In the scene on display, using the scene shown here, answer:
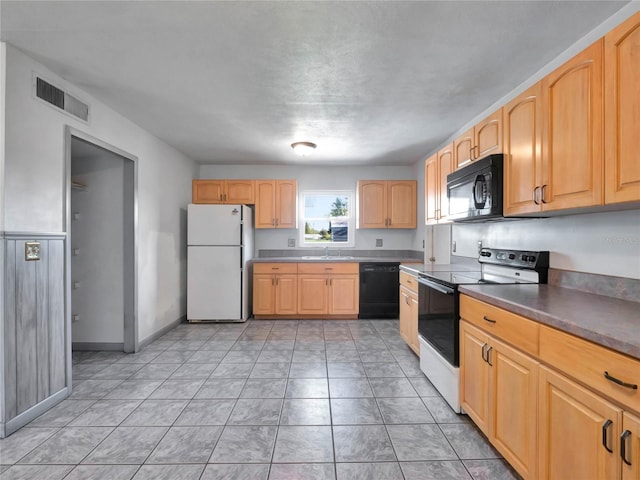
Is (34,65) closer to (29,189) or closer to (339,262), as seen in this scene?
(29,189)

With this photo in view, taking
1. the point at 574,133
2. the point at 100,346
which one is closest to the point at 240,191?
the point at 100,346

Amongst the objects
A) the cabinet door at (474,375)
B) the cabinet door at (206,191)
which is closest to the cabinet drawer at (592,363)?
the cabinet door at (474,375)

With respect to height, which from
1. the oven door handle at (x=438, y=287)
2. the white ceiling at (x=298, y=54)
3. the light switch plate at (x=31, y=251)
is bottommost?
the oven door handle at (x=438, y=287)

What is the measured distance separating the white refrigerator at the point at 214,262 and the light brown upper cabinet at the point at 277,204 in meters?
0.59

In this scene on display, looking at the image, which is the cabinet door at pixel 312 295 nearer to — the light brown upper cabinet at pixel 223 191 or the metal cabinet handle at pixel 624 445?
the light brown upper cabinet at pixel 223 191

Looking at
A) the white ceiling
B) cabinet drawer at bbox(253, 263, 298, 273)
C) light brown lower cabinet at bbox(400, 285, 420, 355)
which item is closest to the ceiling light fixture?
the white ceiling

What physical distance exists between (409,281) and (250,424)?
1965 mm

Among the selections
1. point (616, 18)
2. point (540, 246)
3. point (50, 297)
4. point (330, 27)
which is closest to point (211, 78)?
point (330, 27)

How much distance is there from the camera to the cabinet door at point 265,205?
15.7 feet

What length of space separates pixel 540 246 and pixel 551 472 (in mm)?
1421

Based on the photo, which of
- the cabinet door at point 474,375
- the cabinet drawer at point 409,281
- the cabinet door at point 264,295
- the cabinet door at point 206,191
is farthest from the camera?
the cabinet door at point 206,191

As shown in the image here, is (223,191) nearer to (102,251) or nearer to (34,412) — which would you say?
(102,251)

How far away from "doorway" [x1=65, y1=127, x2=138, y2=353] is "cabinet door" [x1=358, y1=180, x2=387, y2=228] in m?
3.09

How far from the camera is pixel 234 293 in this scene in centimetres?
426
